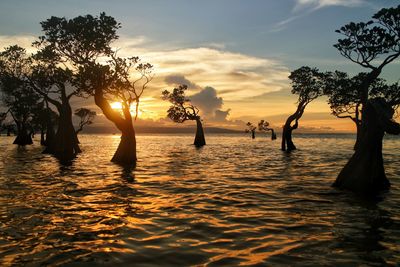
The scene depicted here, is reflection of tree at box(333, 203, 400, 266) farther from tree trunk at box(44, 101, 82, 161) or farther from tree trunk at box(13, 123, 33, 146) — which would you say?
tree trunk at box(13, 123, 33, 146)

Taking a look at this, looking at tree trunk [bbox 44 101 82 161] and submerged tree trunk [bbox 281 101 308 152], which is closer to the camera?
tree trunk [bbox 44 101 82 161]

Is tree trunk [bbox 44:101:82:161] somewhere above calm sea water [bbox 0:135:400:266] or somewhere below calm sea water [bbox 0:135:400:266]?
above

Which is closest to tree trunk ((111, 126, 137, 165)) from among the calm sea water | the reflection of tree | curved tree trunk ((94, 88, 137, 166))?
curved tree trunk ((94, 88, 137, 166))

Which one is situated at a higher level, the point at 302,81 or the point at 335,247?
the point at 302,81

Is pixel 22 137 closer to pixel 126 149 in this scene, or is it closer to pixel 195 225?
pixel 126 149

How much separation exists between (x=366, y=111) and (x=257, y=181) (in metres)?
6.69

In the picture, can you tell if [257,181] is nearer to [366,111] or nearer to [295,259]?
[366,111]

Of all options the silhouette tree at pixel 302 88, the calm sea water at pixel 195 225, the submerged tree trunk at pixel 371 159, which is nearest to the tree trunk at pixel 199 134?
the silhouette tree at pixel 302 88

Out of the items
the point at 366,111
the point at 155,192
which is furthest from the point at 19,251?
the point at 366,111

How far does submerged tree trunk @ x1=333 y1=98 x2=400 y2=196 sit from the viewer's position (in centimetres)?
1603

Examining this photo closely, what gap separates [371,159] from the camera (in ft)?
53.5

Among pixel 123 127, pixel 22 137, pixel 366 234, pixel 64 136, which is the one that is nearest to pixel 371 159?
pixel 366 234

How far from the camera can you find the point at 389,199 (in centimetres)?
1431

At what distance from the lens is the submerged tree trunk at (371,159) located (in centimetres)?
1603
